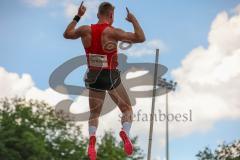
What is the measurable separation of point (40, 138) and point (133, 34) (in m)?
63.1

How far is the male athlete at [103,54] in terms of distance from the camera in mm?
7973

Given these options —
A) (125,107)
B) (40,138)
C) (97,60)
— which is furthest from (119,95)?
(40,138)

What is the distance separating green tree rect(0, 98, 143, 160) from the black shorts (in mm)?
59434

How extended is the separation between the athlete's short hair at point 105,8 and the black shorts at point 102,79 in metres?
0.85

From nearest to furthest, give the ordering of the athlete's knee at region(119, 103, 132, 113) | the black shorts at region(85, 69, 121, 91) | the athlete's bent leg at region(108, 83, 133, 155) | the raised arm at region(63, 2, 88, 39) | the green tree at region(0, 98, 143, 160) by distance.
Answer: the raised arm at region(63, 2, 88, 39), the black shorts at region(85, 69, 121, 91), the athlete's bent leg at region(108, 83, 133, 155), the athlete's knee at region(119, 103, 132, 113), the green tree at region(0, 98, 143, 160)

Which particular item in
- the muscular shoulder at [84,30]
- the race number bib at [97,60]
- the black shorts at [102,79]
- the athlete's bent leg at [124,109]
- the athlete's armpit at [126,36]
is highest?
the muscular shoulder at [84,30]

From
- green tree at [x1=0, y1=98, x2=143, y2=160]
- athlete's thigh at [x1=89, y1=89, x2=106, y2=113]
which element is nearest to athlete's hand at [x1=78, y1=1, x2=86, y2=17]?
athlete's thigh at [x1=89, y1=89, x2=106, y2=113]

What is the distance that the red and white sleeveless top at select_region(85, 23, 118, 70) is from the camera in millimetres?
7992

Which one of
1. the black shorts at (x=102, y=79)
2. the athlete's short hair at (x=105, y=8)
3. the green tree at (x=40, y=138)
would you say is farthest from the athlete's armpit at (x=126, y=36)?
the green tree at (x=40, y=138)

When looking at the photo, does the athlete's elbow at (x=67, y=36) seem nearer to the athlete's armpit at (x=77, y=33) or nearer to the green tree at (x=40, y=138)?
the athlete's armpit at (x=77, y=33)

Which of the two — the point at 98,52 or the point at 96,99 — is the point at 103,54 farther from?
the point at 96,99

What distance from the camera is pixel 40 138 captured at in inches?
2739

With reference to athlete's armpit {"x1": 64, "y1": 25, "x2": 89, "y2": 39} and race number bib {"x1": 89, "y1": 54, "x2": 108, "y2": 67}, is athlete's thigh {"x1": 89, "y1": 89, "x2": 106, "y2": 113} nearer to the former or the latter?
race number bib {"x1": 89, "y1": 54, "x2": 108, "y2": 67}

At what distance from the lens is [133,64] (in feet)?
32.8
